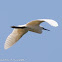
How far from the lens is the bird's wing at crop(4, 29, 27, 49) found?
50.2 feet

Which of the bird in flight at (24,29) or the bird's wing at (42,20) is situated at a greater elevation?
the bird's wing at (42,20)

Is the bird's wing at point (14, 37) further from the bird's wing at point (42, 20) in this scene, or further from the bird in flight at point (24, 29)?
the bird's wing at point (42, 20)

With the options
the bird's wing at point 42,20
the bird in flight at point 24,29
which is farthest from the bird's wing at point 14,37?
the bird's wing at point 42,20

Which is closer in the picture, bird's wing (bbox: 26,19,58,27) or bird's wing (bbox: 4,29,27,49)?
bird's wing (bbox: 26,19,58,27)

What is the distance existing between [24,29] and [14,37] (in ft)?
2.71

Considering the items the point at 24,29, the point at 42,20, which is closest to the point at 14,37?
the point at 24,29

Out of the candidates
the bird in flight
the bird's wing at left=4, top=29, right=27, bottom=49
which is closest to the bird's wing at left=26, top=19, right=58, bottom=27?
the bird in flight

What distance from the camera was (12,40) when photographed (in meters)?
15.5

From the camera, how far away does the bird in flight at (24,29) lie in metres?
12.6

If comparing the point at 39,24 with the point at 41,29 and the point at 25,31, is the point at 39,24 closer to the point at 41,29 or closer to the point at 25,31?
the point at 41,29

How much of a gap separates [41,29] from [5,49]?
6.99 ft

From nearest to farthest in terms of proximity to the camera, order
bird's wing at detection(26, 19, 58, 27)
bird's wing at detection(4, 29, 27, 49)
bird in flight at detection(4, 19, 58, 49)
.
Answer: bird's wing at detection(26, 19, 58, 27), bird in flight at detection(4, 19, 58, 49), bird's wing at detection(4, 29, 27, 49)

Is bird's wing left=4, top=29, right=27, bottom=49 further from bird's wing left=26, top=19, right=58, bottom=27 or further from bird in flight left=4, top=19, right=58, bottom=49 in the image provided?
bird's wing left=26, top=19, right=58, bottom=27

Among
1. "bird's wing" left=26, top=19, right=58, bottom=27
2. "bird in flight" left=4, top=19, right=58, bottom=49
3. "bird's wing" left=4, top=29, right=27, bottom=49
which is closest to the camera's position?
"bird's wing" left=26, top=19, right=58, bottom=27
